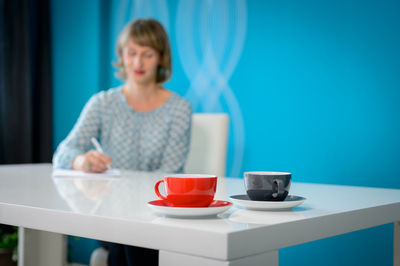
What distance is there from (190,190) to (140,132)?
1.37m

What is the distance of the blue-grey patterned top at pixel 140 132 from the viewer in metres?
2.01

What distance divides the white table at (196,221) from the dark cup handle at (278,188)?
38mm

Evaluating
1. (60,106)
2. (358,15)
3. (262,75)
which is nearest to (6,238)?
(60,106)

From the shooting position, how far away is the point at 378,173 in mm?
2227

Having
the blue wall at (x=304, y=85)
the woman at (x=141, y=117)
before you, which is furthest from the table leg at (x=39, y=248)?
the blue wall at (x=304, y=85)

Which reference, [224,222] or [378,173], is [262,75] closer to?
[378,173]

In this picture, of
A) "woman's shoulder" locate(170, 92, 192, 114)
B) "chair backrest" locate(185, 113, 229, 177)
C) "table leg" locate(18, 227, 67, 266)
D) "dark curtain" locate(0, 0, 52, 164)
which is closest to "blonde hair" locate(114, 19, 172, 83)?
"woman's shoulder" locate(170, 92, 192, 114)

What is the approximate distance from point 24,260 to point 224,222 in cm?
48

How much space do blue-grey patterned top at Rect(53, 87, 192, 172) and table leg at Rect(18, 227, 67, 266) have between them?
39.1 inches

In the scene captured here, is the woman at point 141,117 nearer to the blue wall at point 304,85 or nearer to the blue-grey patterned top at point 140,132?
the blue-grey patterned top at point 140,132

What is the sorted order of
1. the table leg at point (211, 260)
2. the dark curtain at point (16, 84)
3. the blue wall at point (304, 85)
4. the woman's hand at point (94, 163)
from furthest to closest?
1. the dark curtain at point (16, 84)
2. the blue wall at point (304, 85)
3. the woman's hand at point (94, 163)
4. the table leg at point (211, 260)

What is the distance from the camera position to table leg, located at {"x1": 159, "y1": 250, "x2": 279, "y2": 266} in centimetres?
58

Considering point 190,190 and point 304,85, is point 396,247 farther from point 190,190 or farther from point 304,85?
point 304,85

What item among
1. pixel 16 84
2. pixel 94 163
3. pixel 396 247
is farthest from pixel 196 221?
pixel 16 84
